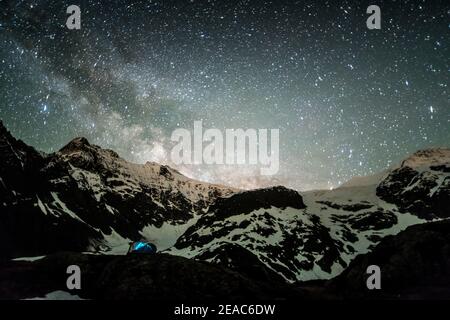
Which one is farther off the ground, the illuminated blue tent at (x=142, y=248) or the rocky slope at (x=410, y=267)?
the illuminated blue tent at (x=142, y=248)

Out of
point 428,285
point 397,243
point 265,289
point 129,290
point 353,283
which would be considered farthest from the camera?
point 397,243

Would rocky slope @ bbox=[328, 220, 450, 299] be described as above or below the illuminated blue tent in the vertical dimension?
below

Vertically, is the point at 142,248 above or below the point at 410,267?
above

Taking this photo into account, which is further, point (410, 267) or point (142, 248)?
point (410, 267)

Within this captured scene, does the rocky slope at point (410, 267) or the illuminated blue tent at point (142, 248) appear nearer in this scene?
the illuminated blue tent at point (142, 248)

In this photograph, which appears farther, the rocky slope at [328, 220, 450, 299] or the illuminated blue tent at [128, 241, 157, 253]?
the rocky slope at [328, 220, 450, 299]
